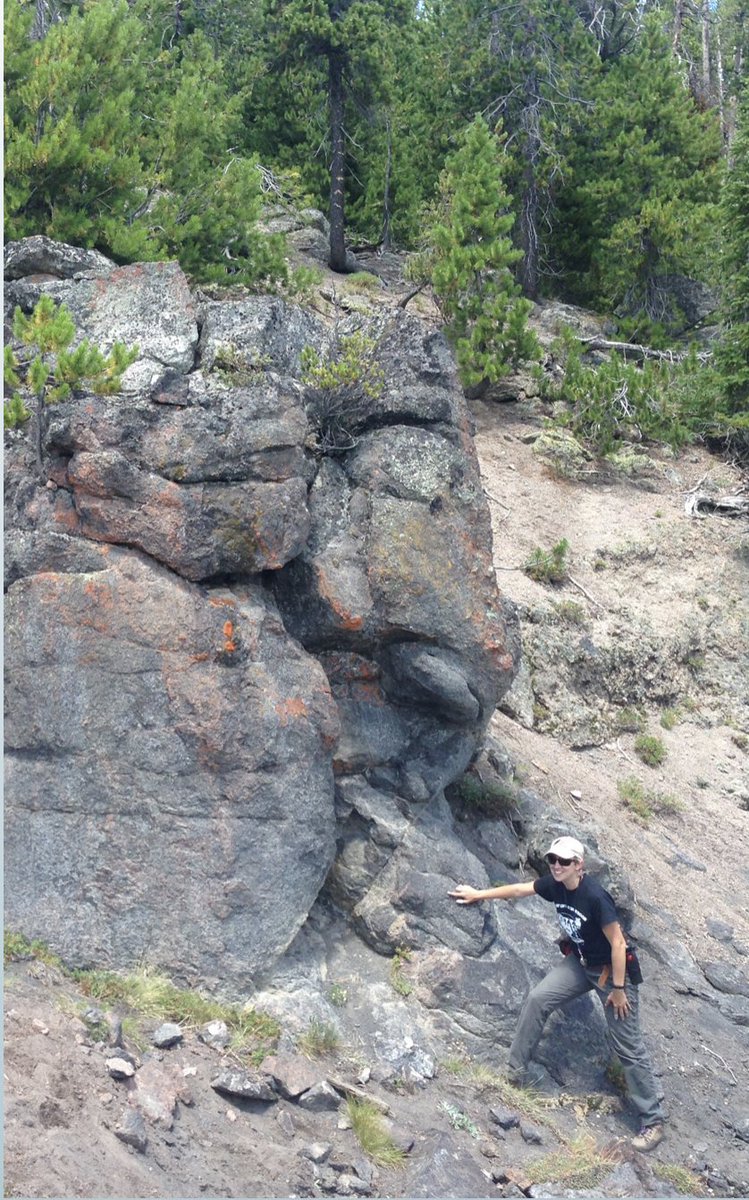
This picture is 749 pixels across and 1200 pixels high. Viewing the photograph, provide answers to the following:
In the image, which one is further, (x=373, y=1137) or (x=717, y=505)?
(x=717, y=505)

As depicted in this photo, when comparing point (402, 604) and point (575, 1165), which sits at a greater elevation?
point (402, 604)

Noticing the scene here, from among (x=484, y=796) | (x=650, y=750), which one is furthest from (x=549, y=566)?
(x=484, y=796)

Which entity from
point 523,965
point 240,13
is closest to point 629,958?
point 523,965

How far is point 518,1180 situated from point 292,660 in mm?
3478

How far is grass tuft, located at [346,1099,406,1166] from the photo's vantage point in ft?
19.1

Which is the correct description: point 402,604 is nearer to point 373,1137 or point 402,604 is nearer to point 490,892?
point 490,892

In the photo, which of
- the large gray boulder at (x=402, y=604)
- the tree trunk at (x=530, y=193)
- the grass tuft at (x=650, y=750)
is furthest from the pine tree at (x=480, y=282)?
the large gray boulder at (x=402, y=604)

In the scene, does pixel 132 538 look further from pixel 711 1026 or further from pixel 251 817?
pixel 711 1026

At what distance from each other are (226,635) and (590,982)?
3.28 m

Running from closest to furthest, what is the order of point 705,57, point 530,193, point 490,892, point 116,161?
point 490,892 < point 116,161 < point 530,193 < point 705,57

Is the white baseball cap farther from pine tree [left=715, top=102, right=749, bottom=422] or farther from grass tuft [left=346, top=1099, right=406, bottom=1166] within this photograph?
pine tree [left=715, top=102, right=749, bottom=422]

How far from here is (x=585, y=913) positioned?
688 centimetres

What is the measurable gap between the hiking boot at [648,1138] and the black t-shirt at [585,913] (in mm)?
1068

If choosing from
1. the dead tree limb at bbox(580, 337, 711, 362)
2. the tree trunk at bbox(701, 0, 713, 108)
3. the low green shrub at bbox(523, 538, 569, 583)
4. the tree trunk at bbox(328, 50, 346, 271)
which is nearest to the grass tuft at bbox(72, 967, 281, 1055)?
the low green shrub at bbox(523, 538, 569, 583)
